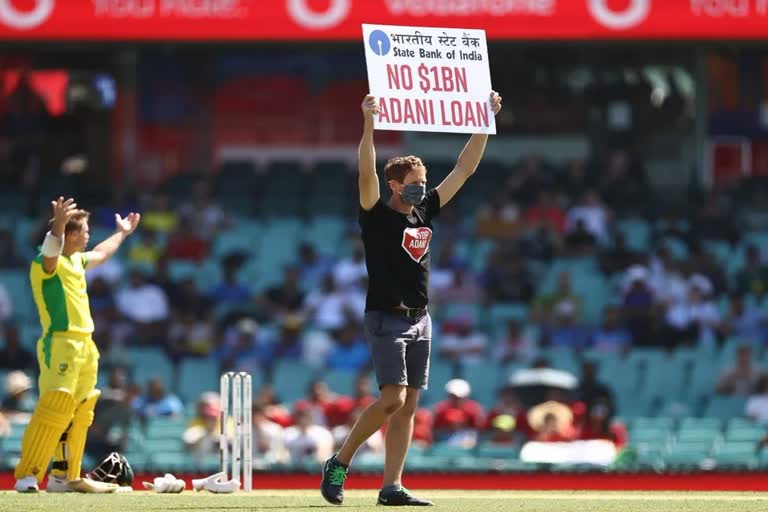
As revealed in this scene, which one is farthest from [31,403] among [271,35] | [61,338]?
[61,338]

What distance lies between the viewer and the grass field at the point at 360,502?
28.9 feet

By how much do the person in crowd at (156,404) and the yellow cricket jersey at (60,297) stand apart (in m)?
7.02

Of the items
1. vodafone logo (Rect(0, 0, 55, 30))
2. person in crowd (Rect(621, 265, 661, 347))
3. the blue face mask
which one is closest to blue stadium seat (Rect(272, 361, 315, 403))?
person in crowd (Rect(621, 265, 661, 347))

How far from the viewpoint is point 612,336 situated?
18.8 metres

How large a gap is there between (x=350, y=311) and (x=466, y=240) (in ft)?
7.96

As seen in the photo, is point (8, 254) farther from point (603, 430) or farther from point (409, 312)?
point (409, 312)

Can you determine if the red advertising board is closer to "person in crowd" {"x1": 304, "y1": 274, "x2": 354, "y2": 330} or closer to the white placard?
"person in crowd" {"x1": 304, "y1": 274, "x2": 354, "y2": 330}

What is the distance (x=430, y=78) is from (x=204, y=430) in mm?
7153

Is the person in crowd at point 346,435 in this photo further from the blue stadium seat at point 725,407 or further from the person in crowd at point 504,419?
the blue stadium seat at point 725,407

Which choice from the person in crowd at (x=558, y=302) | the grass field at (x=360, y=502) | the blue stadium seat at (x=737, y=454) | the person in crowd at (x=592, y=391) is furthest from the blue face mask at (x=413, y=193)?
the person in crowd at (x=558, y=302)

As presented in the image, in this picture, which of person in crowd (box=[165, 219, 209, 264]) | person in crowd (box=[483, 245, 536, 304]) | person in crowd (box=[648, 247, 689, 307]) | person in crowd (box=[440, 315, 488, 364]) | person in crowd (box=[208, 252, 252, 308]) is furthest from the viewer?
person in crowd (box=[165, 219, 209, 264])

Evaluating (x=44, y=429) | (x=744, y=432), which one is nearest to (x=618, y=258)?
(x=744, y=432)

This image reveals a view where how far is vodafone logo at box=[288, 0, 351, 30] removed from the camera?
19172 millimetres

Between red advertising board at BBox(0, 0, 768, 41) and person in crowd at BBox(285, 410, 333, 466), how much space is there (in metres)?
5.12
